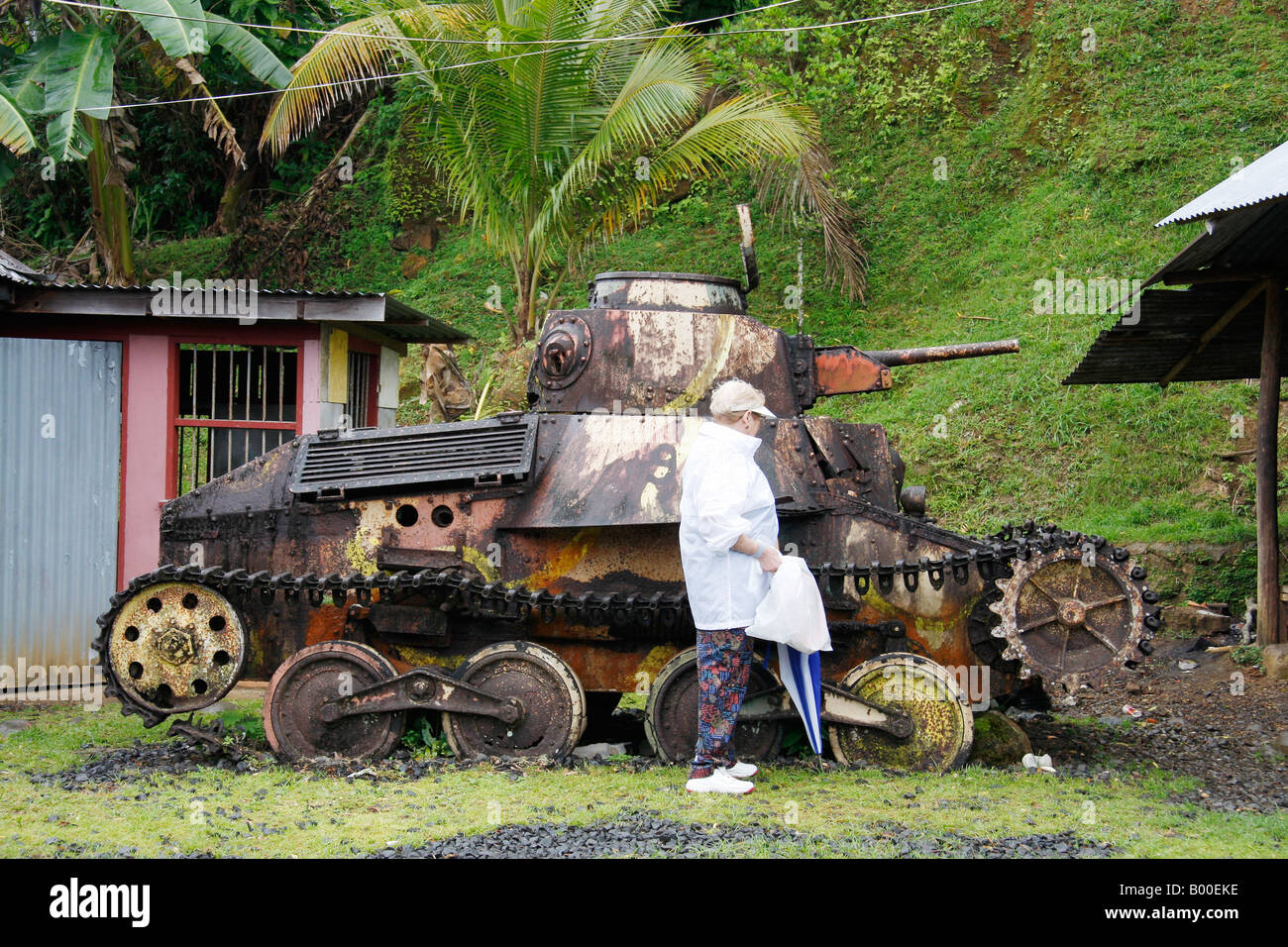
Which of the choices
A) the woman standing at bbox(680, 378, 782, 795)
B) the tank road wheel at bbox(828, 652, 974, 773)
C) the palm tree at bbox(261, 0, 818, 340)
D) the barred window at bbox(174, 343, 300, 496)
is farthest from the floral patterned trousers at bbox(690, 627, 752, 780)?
the palm tree at bbox(261, 0, 818, 340)

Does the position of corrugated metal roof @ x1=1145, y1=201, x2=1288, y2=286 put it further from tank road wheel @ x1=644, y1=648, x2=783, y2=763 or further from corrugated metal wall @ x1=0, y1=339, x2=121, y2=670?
corrugated metal wall @ x1=0, y1=339, x2=121, y2=670

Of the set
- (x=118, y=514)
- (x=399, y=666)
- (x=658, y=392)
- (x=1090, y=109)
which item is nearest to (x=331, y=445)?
(x=399, y=666)

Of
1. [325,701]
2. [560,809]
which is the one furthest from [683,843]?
[325,701]

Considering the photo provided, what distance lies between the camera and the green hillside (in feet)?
48.1

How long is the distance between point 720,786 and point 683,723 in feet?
3.44

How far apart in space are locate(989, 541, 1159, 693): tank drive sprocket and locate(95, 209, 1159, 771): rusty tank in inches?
0.7

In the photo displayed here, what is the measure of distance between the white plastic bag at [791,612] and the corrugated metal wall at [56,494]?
21.0 ft

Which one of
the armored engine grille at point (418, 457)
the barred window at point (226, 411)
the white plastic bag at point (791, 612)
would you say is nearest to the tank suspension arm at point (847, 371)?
the armored engine grille at point (418, 457)

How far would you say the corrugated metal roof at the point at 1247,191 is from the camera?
7.88m

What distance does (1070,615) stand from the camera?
7113mm

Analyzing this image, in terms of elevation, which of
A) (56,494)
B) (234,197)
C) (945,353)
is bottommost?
(56,494)

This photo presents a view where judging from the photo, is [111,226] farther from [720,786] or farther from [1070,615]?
[1070,615]
